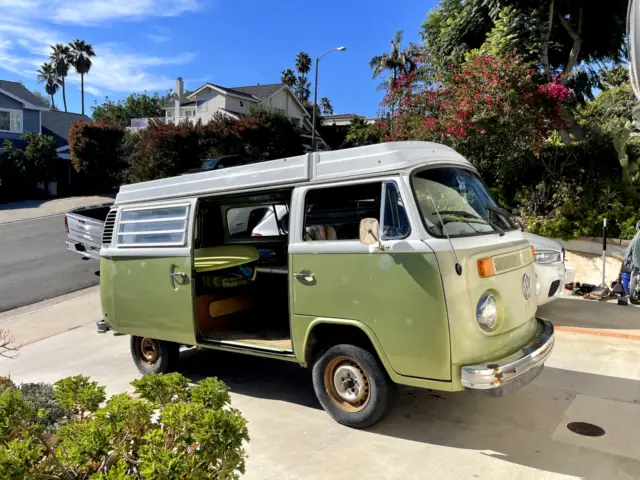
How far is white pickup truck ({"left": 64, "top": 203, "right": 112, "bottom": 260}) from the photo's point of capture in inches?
449

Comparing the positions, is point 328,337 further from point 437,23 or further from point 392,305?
point 437,23

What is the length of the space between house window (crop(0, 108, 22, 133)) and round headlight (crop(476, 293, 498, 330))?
120 ft

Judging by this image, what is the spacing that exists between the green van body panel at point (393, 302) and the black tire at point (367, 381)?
0.79 feet

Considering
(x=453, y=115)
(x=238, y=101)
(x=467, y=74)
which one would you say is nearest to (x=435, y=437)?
(x=453, y=115)

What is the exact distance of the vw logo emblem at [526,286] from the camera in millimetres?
4582

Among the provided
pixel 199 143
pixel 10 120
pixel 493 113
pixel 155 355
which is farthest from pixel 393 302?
pixel 10 120

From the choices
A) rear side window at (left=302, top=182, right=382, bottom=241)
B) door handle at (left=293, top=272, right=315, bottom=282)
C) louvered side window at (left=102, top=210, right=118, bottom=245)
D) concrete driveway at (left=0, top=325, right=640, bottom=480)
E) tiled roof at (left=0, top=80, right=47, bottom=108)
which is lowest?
concrete driveway at (left=0, top=325, right=640, bottom=480)

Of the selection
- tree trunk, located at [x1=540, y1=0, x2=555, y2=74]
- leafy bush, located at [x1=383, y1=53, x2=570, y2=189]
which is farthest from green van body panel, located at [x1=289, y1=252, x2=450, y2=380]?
tree trunk, located at [x1=540, y1=0, x2=555, y2=74]

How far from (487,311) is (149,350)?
4474mm

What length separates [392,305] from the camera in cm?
415

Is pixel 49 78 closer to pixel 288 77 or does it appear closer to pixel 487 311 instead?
pixel 288 77

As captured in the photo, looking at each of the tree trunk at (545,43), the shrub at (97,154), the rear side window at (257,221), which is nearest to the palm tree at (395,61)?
the shrub at (97,154)

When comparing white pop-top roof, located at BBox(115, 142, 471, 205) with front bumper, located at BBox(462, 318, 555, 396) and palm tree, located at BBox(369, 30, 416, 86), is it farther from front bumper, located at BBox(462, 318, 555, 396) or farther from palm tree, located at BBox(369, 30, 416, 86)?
palm tree, located at BBox(369, 30, 416, 86)

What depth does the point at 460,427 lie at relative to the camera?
4621 mm
